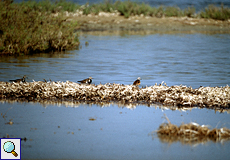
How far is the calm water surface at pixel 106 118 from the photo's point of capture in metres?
6.52

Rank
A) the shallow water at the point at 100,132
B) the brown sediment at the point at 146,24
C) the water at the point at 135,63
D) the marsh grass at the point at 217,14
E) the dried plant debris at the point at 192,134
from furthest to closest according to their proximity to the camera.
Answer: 1. the marsh grass at the point at 217,14
2. the brown sediment at the point at 146,24
3. the water at the point at 135,63
4. the dried plant debris at the point at 192,134
5. the shallow water at the point at 100,132

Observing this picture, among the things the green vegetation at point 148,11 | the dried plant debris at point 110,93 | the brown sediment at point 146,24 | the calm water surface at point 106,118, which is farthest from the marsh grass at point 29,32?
the green vegetation at point 148,11

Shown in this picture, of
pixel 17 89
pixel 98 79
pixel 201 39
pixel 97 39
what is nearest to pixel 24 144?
pixel 17 89

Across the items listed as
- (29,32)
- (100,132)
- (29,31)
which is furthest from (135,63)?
(100,132)

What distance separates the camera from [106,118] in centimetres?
855

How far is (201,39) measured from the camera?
28.7m

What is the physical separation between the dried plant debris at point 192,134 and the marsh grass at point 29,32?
1254cm

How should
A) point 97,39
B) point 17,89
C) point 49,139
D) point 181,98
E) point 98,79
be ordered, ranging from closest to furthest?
point 49,139
point 181,98
point 17,89
point 98,79
point 97,39

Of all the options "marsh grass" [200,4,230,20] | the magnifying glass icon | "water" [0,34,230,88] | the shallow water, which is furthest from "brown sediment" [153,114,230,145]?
"marsh grass" [200,4,230,20]

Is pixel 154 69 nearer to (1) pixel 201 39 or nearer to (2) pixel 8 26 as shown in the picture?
(2) pixel 8 26

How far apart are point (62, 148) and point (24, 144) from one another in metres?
0.67

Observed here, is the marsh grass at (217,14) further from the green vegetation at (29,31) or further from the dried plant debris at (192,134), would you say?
the dried plant debris at (192,134)

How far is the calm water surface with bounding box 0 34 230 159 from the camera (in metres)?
6.52

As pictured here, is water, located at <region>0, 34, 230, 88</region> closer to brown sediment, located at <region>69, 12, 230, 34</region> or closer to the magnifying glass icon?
the magnifying glass icon
